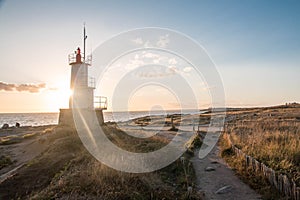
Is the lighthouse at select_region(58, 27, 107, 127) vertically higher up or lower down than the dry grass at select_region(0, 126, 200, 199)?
higher up

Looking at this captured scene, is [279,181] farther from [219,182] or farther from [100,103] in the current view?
[100,103]

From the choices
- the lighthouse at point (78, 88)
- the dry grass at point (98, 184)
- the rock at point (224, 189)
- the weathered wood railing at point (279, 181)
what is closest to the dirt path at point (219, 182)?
the rock at point (224, 189)

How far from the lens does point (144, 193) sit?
24.1 feet

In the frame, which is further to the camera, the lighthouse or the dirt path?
the lighthouse

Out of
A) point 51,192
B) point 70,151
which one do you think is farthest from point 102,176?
point 70,151

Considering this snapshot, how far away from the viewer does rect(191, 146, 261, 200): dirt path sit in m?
8.02

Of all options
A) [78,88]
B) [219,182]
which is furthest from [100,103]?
[219,182]

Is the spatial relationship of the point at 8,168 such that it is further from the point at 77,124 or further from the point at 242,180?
the point at 242,180

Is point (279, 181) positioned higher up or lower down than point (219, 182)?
higher up

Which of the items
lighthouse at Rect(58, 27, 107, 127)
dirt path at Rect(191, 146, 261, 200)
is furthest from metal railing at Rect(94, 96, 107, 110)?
dirt path at Rect(191, 146, 261, 200)

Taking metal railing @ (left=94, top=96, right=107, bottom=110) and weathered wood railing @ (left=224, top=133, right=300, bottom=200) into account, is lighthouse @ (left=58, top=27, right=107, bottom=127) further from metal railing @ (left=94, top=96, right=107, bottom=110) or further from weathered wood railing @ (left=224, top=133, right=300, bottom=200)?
weathered wood railing @ (left=224, top=133, right=300, bottom=200)

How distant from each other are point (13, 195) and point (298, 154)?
11168 mm

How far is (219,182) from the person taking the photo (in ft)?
30.8

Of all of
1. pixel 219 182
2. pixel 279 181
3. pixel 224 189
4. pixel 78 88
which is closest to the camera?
pixel 279 181
